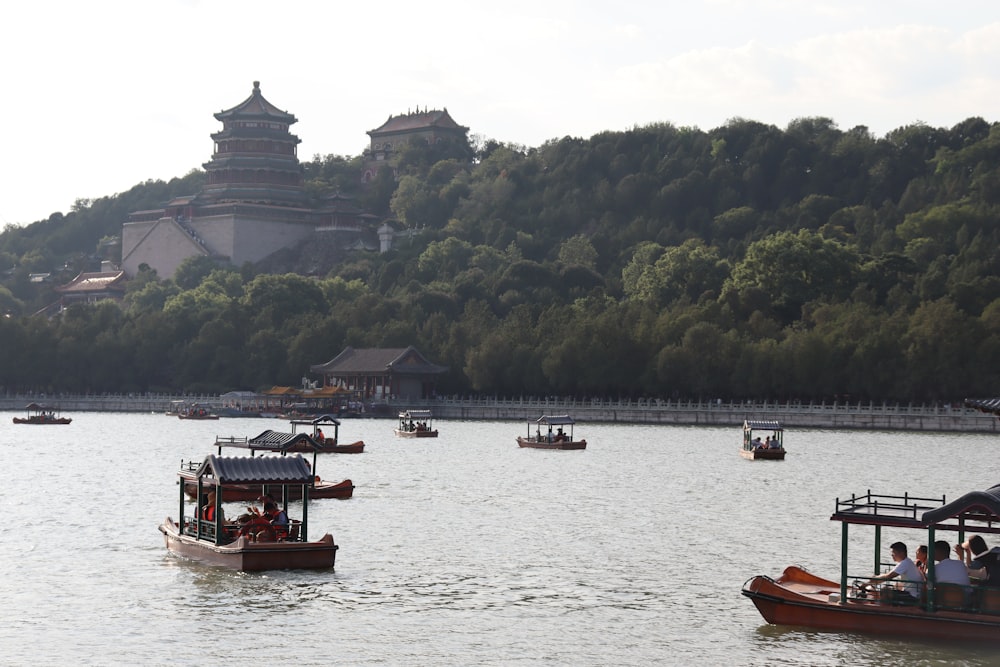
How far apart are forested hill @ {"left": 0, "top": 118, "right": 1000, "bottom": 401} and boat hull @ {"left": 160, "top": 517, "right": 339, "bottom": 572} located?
244 feet

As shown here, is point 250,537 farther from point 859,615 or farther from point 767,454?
point 767,454

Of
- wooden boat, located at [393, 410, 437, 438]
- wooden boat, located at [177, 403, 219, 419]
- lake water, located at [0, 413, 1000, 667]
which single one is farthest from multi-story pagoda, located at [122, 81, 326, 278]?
lake water, located at [0, 413, 1000, 667]

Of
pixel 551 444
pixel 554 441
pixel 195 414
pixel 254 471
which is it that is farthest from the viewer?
pixel 195 414

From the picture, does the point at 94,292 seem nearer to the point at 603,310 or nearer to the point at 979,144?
the point at 603,310

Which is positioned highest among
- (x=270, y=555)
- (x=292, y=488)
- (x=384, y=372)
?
(x=384, y=372)

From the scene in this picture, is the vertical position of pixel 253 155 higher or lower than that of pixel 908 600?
higher

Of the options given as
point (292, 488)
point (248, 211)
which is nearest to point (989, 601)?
point (292, 488)

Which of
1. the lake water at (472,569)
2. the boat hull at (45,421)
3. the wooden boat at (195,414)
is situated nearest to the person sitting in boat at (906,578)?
the lake water at (472,569)

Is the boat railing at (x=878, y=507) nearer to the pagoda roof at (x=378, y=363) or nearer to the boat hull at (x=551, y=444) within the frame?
the boat hull at (x=551, y=444)

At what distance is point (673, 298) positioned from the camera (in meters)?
142

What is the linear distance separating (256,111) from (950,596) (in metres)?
170

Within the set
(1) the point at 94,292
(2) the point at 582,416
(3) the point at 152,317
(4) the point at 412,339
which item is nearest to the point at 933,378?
(2) the point at 582,416

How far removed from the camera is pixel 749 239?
570 feet

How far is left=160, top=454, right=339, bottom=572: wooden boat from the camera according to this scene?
3494 centimetres
